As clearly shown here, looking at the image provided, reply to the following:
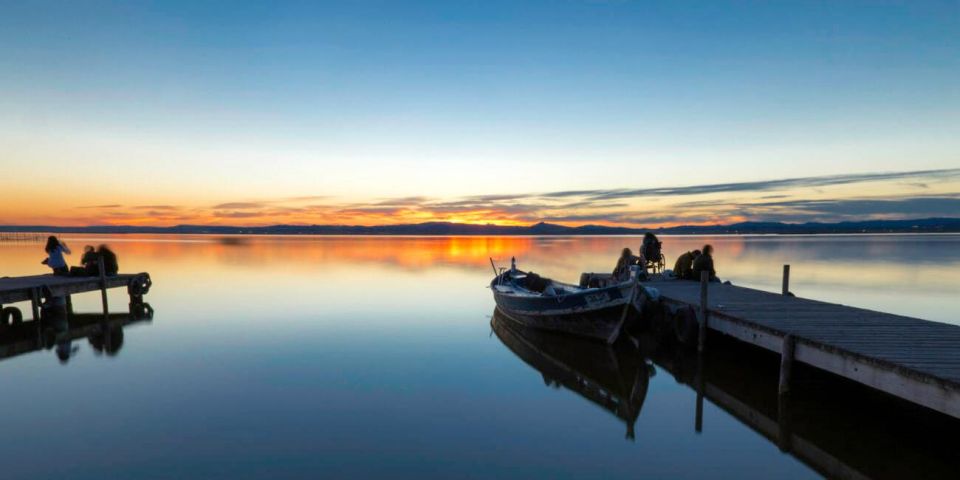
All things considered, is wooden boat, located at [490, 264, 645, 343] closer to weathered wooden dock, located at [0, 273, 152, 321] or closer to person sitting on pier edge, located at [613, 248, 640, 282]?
person sitting on pier edge, located at [613, 248, 640, 282]

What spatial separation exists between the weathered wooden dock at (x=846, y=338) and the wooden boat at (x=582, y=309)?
192cm

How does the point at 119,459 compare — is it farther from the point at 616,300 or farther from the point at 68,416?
the point at 616,300

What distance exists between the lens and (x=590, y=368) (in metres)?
13.5

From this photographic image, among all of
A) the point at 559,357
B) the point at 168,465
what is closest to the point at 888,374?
the point at 559,357

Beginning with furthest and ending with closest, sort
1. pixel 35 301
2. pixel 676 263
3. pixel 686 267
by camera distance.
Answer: pixel 686 267, pixel 676 263, pixel 35 301

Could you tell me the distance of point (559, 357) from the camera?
48.1 feet

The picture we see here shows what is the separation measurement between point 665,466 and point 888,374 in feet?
11.5

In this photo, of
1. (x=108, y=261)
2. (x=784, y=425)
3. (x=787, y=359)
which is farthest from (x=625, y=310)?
(x=108, y=261)

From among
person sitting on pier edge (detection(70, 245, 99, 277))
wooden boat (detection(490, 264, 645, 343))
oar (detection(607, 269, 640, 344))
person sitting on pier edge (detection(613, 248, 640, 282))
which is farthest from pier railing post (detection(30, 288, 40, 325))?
person sitting on pier edge (detection(613, 248, 640, 282))

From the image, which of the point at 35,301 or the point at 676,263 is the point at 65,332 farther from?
the point at 676,263

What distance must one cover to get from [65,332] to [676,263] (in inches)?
904

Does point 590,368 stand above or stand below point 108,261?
below

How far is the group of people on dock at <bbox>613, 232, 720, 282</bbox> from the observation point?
62.7 feet

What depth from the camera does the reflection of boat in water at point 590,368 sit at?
11197 mm
